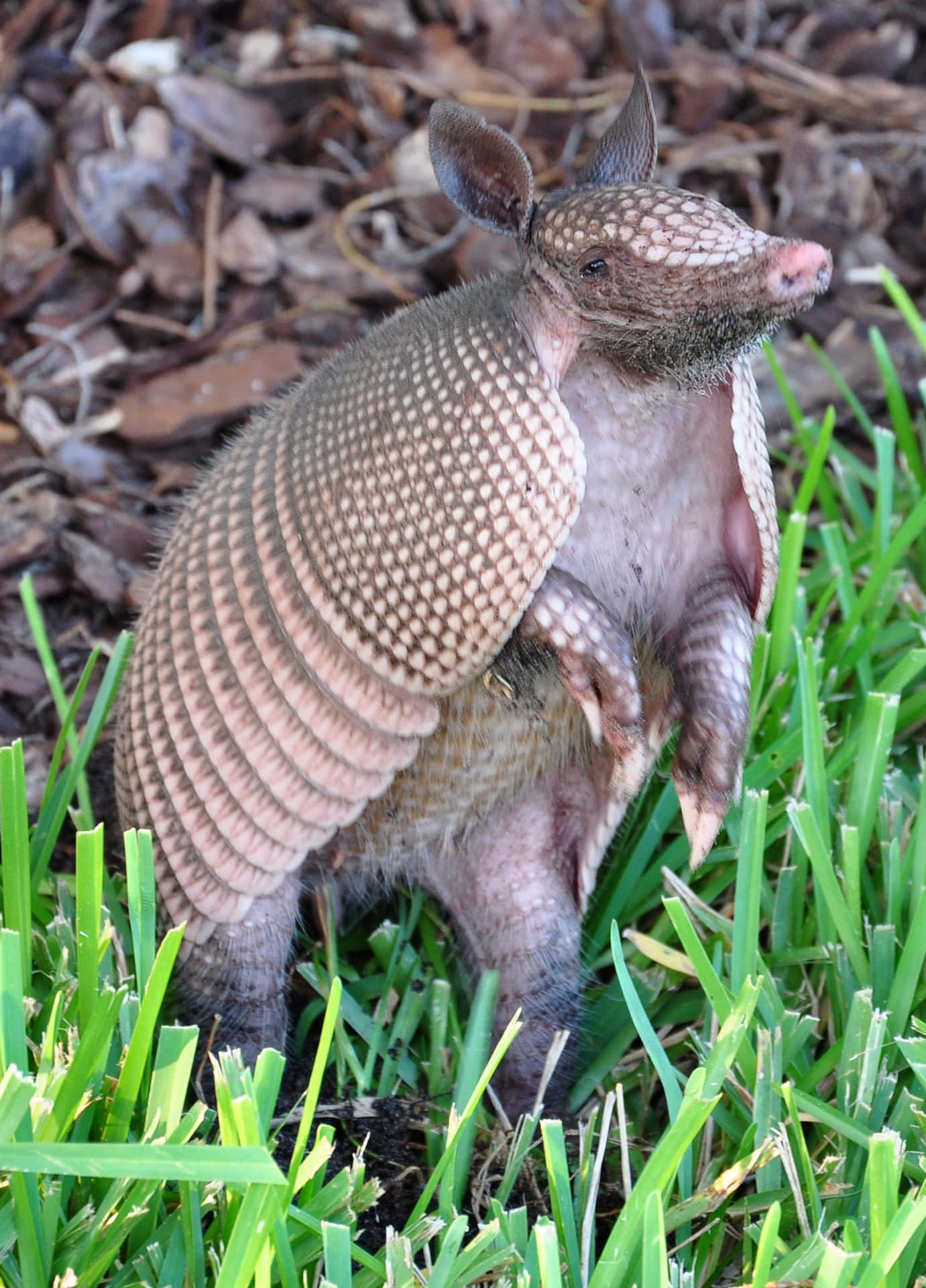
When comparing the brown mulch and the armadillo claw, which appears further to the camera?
the brown mulch

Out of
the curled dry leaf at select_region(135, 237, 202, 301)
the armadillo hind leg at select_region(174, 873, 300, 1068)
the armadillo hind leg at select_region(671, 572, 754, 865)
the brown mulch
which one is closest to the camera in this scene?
the armadillo hind leg at select_region(671, 572, 754, 865)

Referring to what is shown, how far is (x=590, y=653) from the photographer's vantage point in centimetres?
264

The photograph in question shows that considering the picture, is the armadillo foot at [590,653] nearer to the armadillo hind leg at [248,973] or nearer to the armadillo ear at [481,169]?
the armadillo ear at [481,169]

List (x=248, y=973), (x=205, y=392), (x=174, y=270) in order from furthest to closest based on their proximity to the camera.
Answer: (x=174, y=270)
(x=205, y=392)
(x=248, y=973)

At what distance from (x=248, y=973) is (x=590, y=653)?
1043mm

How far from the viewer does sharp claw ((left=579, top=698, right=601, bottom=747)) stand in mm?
2688

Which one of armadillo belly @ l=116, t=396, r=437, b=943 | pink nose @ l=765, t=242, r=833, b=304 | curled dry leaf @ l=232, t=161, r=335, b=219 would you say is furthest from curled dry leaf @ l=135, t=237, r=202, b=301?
pink nose @ l=765, t=242, r=833, b=304

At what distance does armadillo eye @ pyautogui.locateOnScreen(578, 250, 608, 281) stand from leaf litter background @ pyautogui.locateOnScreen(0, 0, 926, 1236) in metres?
2.17

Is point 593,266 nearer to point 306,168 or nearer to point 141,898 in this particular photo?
point 141,898

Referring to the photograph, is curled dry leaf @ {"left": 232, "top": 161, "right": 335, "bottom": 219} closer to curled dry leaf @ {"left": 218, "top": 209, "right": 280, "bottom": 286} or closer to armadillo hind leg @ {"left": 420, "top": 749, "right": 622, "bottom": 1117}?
curled dry leaf @ {"left": 218, "top": 209, "right": 280, "bottom": 286}

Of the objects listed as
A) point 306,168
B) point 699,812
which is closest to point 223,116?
point 306,168

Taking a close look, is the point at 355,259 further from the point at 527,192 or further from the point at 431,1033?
the point at 431,1033

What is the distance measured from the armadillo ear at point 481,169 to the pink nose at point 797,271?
510 millimetres

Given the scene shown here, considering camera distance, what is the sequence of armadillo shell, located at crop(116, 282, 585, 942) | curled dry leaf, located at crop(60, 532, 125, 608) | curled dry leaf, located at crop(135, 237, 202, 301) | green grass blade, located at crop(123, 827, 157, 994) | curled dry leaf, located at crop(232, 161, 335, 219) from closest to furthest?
green grass blade, located at crop(123, 827, 157, 994), armadillo shell, located at crop(116, 282, 585, 942), curled dry leaf, located at crop(60, 532, 125, 608), curled dry leaf, located at crop(135, 237, 202, 301), curled dry leaf, located at crop(232, 161, 335, 219)
